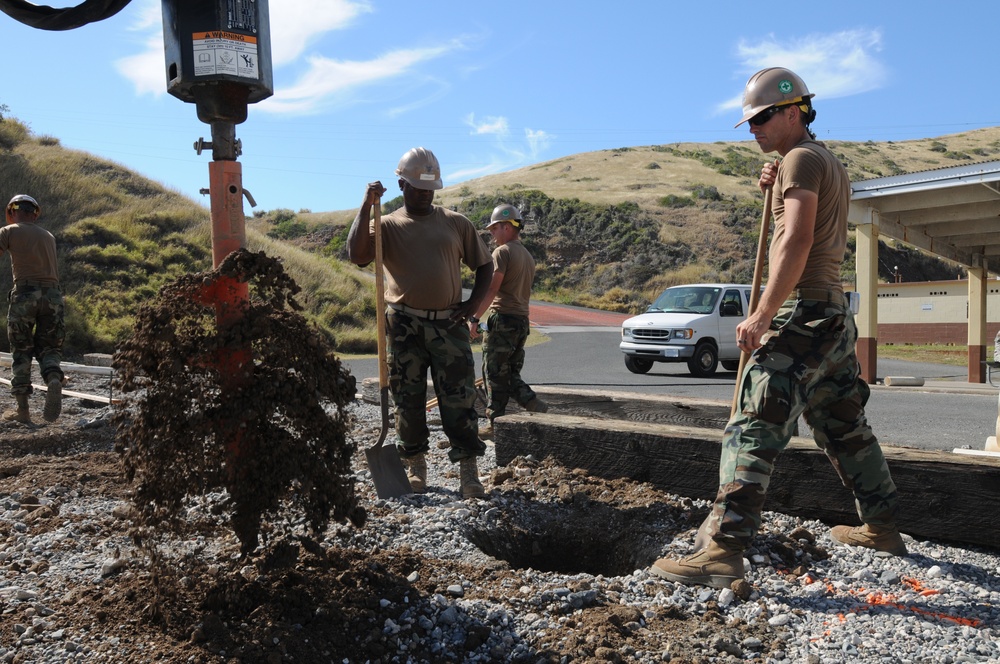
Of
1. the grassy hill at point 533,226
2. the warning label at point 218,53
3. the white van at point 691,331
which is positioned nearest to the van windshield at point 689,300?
the white van at point 691,331

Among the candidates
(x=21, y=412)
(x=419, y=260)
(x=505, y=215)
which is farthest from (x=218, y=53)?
(x=21, y=412)

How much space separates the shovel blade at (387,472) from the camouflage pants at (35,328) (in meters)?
4.65

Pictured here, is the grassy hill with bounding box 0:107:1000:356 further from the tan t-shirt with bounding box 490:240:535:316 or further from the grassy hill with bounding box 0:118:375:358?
the tan t-shirt with bounding box 490:240:535:316

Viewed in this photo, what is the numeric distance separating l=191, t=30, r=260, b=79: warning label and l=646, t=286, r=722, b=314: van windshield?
1410 cm

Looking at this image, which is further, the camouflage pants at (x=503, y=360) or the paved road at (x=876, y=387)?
the paved road at (x=876, y=387)

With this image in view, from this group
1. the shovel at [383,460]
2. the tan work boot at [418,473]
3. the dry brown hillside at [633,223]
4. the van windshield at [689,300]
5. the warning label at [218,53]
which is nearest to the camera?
the warning label at [218,53]

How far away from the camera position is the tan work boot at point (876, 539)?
3.64m

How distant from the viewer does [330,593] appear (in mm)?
2996

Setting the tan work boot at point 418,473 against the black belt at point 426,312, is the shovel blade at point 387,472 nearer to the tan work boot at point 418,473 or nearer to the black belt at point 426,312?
the tan work boot at point 418,473

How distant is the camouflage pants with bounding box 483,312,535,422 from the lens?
279 inches

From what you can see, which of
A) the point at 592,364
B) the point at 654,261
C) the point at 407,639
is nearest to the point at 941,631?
the point at 407,639

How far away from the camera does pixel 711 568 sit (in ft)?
10.8

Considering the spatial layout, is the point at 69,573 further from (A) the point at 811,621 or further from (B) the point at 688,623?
(A) the point at 811,621

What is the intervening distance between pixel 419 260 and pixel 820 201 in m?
2.30
